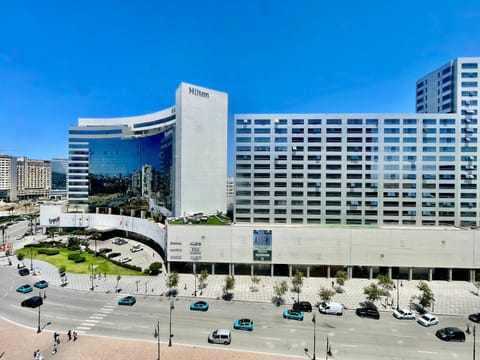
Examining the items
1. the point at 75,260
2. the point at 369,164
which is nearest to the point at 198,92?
the point at 369,164

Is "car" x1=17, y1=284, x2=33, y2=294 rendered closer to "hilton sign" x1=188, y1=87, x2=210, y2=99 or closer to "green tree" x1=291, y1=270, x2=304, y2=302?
"green tree" x1=291, y1=270, x2=304, y2=302

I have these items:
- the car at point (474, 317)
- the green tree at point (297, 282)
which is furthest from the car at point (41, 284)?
the car at point (474, 317)

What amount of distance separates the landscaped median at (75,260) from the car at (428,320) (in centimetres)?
4913

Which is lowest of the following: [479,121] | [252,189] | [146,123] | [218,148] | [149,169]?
[252,189]

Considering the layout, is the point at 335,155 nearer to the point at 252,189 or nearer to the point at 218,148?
the point at 252,189

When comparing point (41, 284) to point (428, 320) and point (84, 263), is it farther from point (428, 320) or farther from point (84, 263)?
point (428, 320)

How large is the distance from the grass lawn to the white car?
162 ft

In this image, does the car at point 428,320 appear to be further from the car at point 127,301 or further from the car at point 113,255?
the car at point 113,255

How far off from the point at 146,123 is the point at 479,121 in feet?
337

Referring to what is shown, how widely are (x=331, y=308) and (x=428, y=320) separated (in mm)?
12669

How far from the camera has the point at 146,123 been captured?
9394 centimetres

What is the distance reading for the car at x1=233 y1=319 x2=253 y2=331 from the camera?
3155cm

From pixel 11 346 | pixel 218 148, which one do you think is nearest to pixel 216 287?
pixel 11 346

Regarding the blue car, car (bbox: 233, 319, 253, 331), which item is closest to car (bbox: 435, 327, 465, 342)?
car (bbox: 233, 319, 253, 331)
